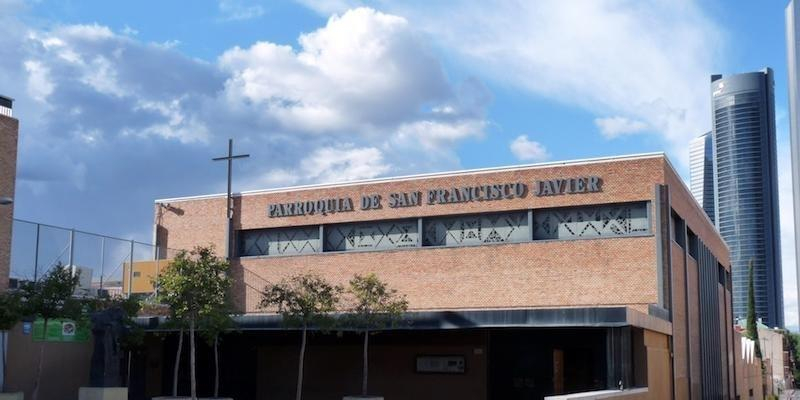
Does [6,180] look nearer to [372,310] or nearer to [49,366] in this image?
[49,366]

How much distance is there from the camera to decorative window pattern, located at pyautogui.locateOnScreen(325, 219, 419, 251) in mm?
40531

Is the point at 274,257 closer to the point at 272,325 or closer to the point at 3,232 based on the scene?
the point at 272,325

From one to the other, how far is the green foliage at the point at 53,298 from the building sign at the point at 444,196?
14.6m

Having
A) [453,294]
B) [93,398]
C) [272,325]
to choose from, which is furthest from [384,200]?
[93,398]

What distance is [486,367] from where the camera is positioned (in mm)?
34281

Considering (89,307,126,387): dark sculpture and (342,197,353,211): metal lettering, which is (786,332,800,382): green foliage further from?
(89,307,126,387): dark sculpture

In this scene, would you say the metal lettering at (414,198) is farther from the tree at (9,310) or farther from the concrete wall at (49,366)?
the tree at (9,310)

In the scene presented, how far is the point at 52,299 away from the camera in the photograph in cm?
2884

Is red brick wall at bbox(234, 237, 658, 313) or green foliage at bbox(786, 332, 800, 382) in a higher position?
red brick wall at bbox(234, 237, 658, 313)

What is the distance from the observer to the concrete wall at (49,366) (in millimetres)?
30625

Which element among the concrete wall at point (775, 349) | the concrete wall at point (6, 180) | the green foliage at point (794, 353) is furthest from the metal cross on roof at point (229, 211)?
the green foliage at point (794, 353)

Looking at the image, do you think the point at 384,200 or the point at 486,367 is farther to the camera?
the point at 384,200

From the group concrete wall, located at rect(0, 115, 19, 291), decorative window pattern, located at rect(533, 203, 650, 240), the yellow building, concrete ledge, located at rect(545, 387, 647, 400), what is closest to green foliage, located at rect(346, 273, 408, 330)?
concrete ledge, located at rect(545, 387, 647, 400)

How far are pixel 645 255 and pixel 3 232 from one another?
2187 cm
